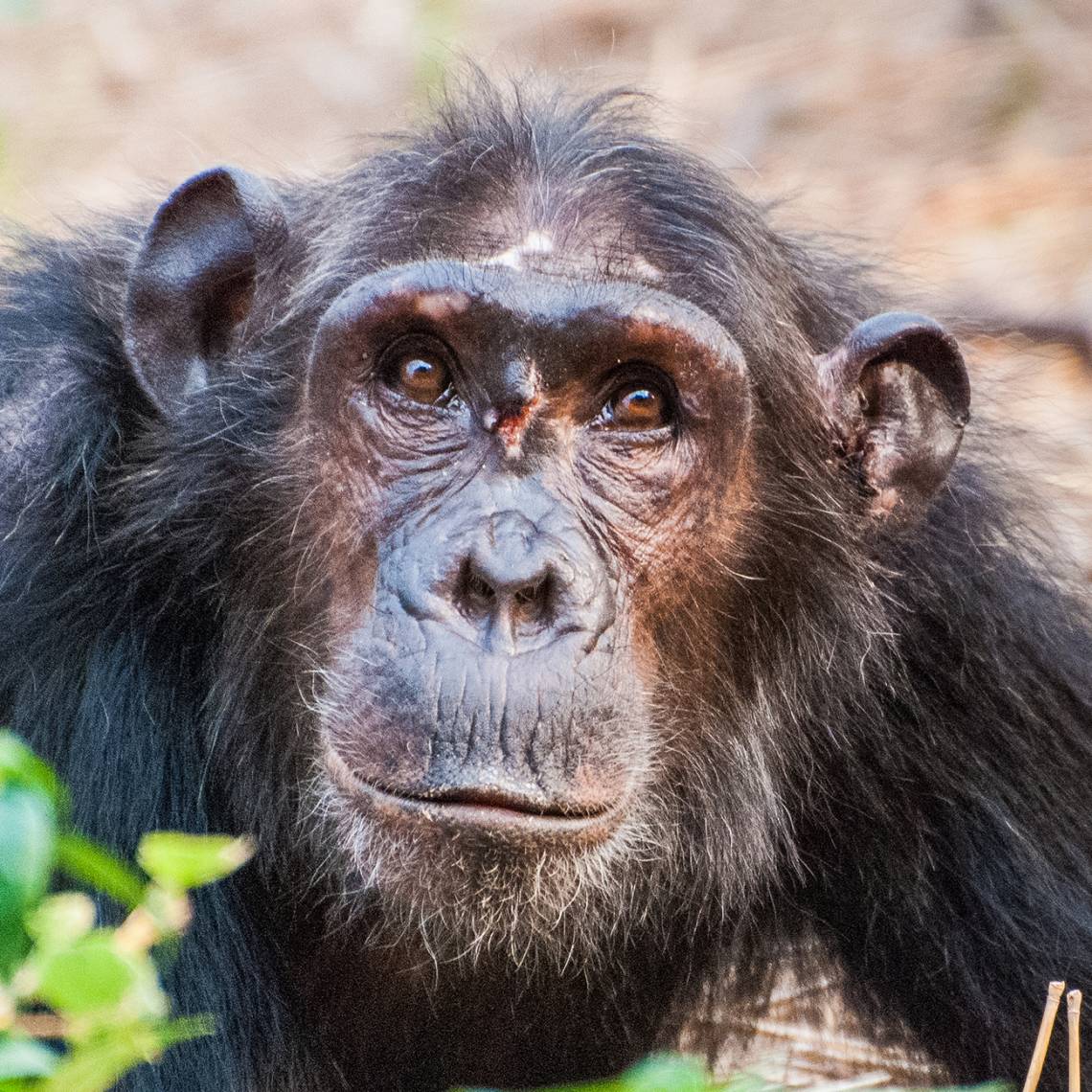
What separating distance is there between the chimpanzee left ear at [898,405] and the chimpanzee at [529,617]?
1cm

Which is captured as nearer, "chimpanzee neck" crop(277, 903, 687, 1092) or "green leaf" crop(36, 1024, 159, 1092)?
"green leaf" crop(36, 1024, 159, 1092)

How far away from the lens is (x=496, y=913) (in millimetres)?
4301

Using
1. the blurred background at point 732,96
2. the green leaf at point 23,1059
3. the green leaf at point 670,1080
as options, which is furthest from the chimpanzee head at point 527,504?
the blurred background at point 732,96

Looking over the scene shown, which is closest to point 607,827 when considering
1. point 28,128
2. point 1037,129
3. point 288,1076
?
point 288,1076

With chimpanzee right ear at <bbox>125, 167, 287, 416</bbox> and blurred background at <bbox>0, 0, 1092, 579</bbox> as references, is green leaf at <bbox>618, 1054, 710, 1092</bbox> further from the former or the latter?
blurred background at <bbox>0, 0, 1092, 579</bbox>

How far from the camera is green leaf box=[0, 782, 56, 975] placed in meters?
1.90

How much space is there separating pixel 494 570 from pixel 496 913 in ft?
2.82

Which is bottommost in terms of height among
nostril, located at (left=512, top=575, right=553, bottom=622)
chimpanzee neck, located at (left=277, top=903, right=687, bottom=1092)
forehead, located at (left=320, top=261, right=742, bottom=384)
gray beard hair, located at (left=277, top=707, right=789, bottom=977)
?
chimpanzee neck, located at (left=277, top=903, right=687, bottom=1092)

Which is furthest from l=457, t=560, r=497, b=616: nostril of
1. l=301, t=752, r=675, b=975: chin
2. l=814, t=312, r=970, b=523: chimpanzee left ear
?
l=814, t=312, r=970, b=523: chimpanzee left ear

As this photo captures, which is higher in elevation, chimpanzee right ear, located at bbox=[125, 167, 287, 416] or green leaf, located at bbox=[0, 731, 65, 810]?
chimpanzee right ear, located at bbox=[125, 167, 287, 416]

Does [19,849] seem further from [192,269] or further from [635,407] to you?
[192,269]

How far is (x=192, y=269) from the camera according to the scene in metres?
4.91

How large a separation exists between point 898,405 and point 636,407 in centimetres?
84

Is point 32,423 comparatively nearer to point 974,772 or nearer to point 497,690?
point 497,690
